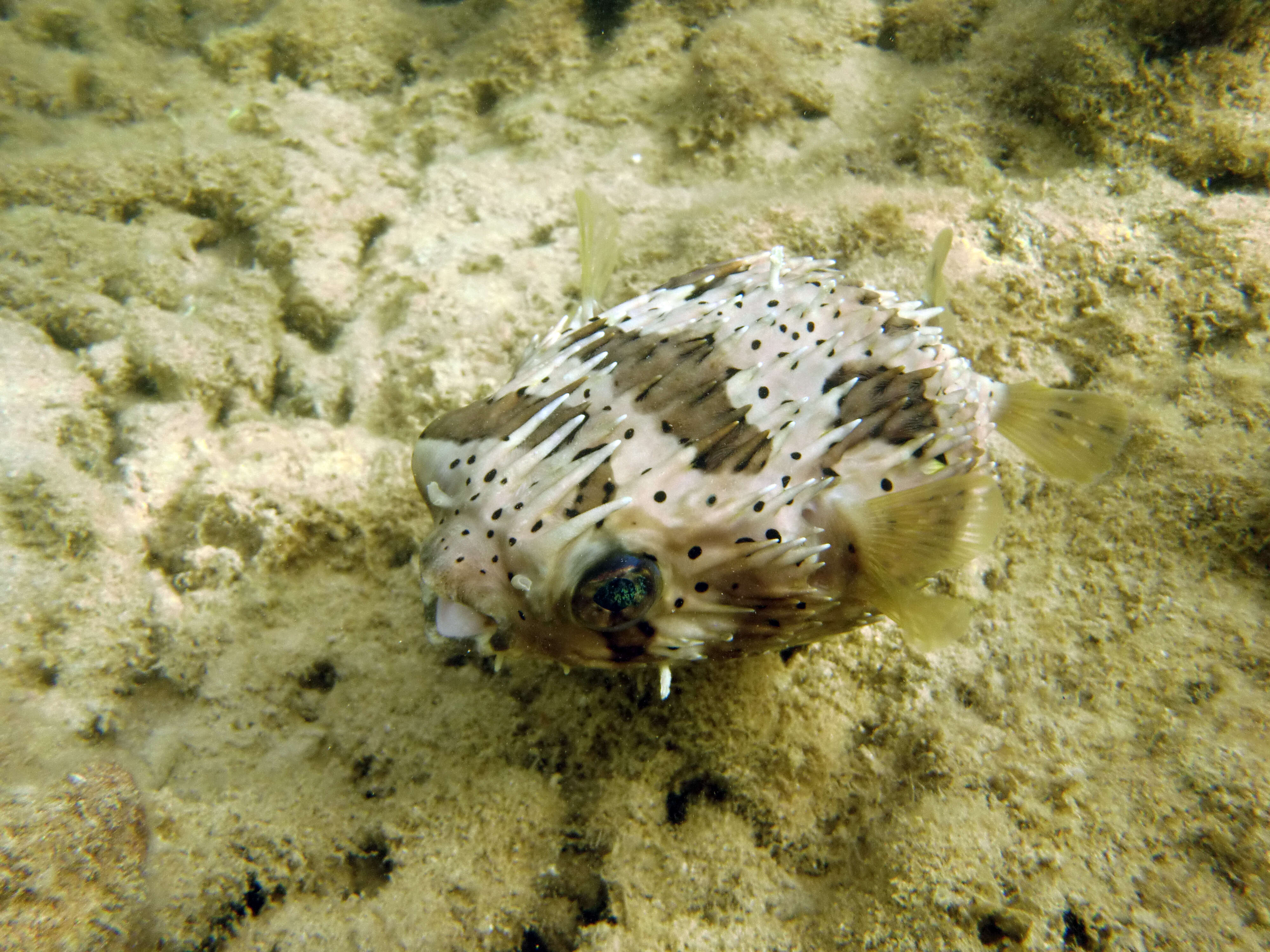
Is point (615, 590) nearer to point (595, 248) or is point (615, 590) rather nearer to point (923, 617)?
point (923, 617)

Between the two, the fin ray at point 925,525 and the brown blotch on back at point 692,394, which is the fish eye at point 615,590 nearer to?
the brown blotch on back at point 692,394

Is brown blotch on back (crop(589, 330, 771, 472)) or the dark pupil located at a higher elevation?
brown blotch on back (crop(589, 330, 771, 472))

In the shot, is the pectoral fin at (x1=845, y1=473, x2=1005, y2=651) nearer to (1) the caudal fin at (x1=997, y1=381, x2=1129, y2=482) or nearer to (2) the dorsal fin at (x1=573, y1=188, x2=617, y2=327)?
(1) the caudal fin at (x1=997, y1=381, x2=1129, y2=482)

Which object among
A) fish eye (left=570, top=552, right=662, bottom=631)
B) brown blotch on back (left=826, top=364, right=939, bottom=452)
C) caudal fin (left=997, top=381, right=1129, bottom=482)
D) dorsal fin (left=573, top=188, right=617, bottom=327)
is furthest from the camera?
dorsal fin (left=573, top=188, right=617, bottom=327)

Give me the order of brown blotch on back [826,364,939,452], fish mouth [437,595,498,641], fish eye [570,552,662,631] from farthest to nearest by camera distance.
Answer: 1. brown blotch on back [826,364,939,452]
2. fish mouth [437,595,498,641]
3. fish eye [570,552,662,631]

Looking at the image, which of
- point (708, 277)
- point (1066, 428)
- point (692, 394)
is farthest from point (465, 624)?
point (1066, 428)

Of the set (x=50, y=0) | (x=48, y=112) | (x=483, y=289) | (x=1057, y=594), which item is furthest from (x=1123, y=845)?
(x=50, y=0)

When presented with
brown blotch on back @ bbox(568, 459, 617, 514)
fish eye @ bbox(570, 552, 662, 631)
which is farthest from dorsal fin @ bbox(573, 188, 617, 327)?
fish eye @ bbox(570, 552, 662, 631)

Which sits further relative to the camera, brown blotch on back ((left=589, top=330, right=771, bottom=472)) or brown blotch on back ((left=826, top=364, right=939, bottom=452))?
brown blotch on back ((left=826, top=364, right=939, bottom=452))
